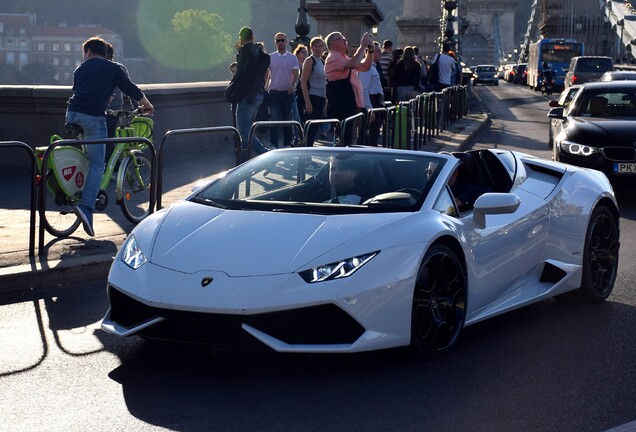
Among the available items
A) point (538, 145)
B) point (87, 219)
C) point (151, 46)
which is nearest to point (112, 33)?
point (151, 46)

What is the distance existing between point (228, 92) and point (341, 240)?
9.39 metres

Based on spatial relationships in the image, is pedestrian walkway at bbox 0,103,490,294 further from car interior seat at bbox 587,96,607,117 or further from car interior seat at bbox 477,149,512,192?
car interior seat at bbox 587,96,607,117

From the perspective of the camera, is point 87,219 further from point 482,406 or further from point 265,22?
point 265,22

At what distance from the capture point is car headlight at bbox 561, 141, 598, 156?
47.6 feet

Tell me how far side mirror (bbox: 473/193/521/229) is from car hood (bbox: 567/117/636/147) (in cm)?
814

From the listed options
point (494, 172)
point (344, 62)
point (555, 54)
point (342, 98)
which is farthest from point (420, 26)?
point (494, 172)

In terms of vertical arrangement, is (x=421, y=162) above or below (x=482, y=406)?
above

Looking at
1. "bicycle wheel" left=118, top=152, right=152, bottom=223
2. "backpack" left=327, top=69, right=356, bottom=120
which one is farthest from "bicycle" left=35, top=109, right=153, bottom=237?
"backpack" left=327, top=69, right=356, bottom=120

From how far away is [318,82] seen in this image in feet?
57.7

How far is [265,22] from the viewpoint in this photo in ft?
624

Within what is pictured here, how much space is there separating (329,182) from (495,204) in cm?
90

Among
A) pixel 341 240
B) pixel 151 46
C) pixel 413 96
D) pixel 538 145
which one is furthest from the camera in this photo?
pixel 151 46

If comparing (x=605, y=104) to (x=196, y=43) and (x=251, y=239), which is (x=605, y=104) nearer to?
(x=251, y=239)

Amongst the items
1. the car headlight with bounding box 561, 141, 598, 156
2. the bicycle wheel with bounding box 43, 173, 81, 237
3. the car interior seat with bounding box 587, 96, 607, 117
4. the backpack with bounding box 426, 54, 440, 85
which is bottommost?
the bicycle wheel with bounding box 43, 173, 81, 237
